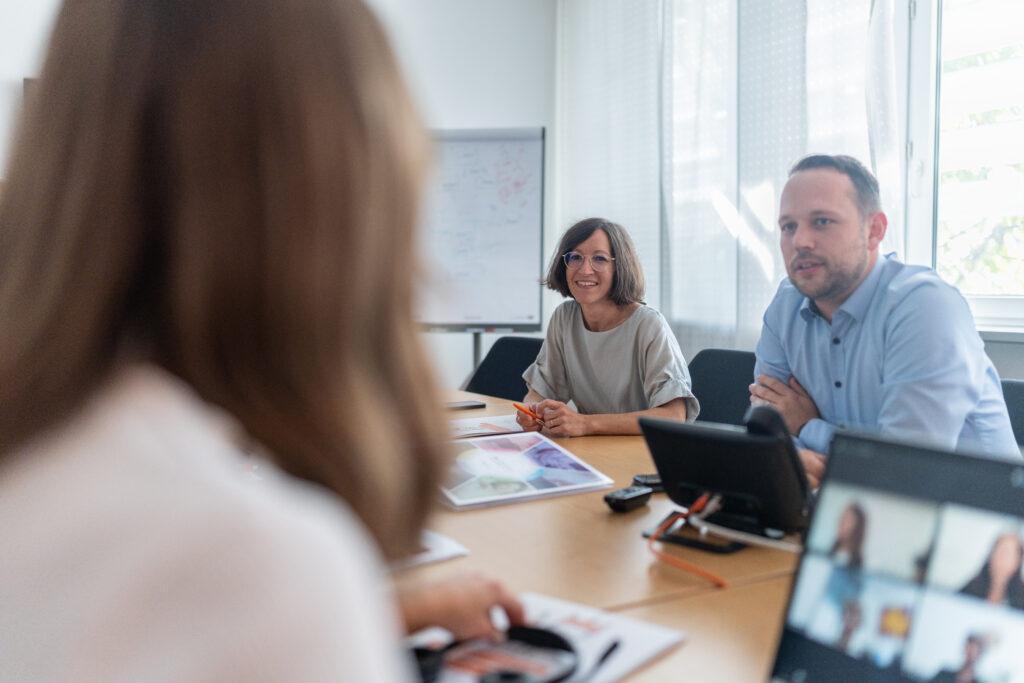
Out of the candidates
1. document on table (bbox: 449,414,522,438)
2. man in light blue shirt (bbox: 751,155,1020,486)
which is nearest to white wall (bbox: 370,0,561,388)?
document on table (bbox: 449,414,522,438)

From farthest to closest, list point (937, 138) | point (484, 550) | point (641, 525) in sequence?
point (937, 138) < point (641, 525) < point (484, 550)

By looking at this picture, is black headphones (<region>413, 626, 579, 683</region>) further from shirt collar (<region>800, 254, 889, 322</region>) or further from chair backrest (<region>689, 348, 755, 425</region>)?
chair backrest (<region>689, 348, 755, 425</region>)

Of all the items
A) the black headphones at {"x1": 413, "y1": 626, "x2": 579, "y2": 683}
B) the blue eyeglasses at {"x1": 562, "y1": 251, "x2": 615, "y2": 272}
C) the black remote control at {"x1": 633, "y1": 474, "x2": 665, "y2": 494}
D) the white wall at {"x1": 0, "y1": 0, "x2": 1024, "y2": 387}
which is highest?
the white wall at {"x1": 0, "y1": 0, "x2": 1024, "y2": 387}

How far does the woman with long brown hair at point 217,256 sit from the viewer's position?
0.41 m

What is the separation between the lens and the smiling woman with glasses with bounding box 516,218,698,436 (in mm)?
2539

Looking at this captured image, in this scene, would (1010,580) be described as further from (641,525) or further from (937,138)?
(937,138)

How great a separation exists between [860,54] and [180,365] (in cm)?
315

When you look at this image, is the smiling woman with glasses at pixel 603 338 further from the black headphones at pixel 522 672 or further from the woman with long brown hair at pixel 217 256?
the woman with long brown hair at pixel 217 256

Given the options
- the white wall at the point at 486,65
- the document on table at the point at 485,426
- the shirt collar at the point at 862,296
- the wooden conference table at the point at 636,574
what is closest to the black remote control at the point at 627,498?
the wooden conference table at the point at 636,574

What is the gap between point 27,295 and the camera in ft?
1.43

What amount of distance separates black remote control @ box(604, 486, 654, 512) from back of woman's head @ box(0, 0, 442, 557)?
93cm

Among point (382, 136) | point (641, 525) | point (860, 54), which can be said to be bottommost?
point (641, 525)

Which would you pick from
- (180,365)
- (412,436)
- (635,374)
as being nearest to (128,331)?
(180,365)

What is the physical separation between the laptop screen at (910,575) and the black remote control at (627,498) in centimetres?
56
